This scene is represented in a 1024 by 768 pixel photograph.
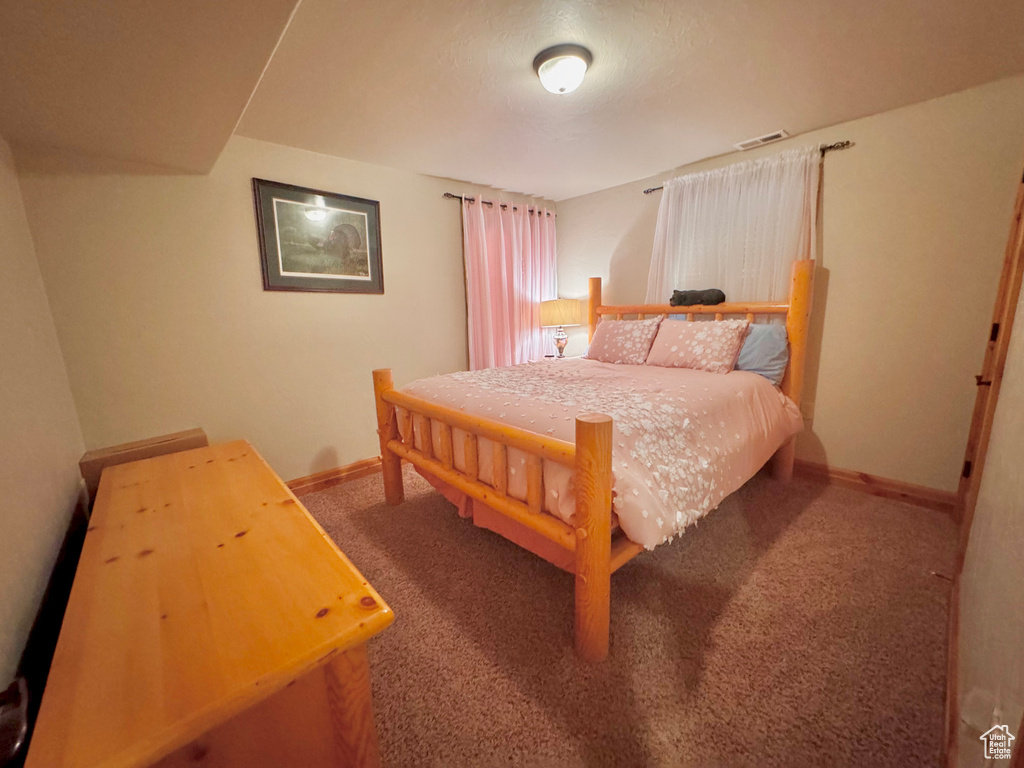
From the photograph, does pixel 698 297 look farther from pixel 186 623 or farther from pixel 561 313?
pixel 186 623

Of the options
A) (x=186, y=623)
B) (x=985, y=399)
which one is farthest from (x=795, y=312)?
(x=186, y=623)

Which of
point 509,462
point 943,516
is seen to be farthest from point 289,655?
point 943,516

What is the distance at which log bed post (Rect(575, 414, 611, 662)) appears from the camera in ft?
3.69

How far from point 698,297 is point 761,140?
1012mm

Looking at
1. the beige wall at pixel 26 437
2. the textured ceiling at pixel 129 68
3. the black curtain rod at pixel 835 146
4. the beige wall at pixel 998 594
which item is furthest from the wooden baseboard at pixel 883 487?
the beige wall at pixel 26 437

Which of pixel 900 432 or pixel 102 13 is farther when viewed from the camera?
pixel 900 432

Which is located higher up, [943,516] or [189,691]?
[189,691]

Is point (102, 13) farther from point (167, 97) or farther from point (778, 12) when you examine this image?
point (778, 12)

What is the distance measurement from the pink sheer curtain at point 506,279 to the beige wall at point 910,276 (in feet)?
5.34

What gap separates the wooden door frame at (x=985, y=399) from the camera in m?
1.21

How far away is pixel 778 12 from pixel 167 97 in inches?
86.6

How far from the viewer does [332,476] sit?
108 inches

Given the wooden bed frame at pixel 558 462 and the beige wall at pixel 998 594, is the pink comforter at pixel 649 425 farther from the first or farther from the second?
the beige wall at pixel 998 594

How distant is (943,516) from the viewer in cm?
206
